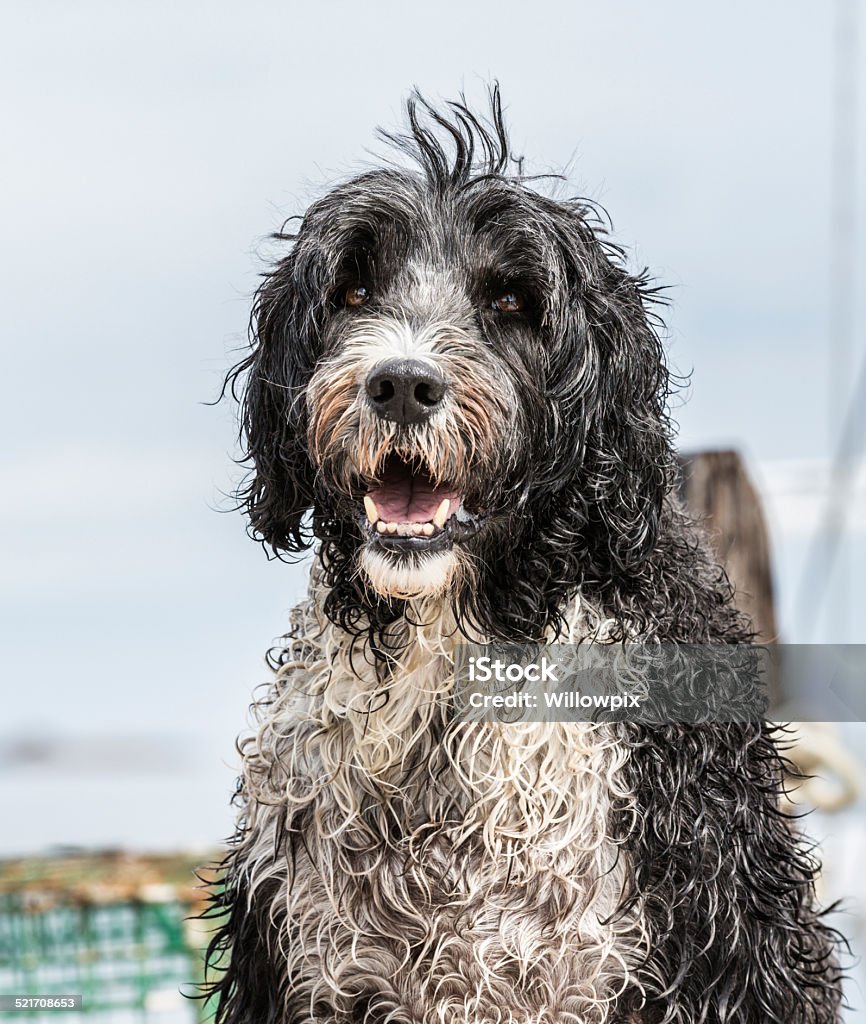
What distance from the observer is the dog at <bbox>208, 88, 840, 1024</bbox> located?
8.91 ft

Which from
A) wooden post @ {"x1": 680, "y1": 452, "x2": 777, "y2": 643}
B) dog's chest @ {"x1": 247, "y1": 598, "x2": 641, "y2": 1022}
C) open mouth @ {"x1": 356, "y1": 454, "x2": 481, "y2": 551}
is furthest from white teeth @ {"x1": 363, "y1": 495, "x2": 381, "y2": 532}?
wooden post @ {"x1": 680, "y1": 452, "x2": 777, "y2": 643}

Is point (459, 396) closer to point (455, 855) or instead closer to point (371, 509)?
point (371, 509)

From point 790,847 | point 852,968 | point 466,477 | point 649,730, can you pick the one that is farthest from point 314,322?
point 852,968

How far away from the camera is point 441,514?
265 cm

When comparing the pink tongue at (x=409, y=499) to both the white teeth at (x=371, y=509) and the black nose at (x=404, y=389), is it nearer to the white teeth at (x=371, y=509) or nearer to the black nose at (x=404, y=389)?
the white teeth at (x=371, y=509)

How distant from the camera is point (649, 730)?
2869 millimetres

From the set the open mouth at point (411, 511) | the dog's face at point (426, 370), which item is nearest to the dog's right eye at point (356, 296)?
the dog's face at point (426, 370)

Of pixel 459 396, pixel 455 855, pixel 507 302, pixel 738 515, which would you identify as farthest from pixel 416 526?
pixel 738 515

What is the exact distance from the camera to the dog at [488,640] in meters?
2.72

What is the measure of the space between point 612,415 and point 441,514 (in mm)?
435

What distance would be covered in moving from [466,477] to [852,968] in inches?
73.2

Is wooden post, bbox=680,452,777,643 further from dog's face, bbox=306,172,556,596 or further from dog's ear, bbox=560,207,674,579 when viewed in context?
dog's face, bbox=306,172,556,596

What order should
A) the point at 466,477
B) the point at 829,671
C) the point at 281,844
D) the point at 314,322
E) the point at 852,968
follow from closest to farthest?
the point at 466,477
the point at 314,322
the point at 281,844
the point at 829,671
the point at 852,968

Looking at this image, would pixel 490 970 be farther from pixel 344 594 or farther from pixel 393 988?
pixel 344 594
